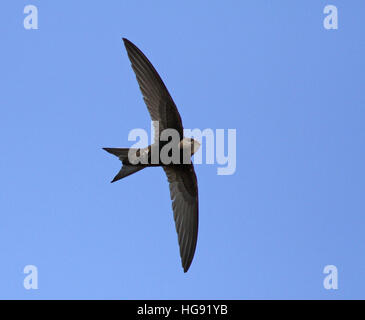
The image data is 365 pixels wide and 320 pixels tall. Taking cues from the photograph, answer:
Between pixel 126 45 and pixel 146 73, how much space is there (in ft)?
0.87

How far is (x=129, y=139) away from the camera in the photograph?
223 inches

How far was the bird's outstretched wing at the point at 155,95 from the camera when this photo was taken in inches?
225

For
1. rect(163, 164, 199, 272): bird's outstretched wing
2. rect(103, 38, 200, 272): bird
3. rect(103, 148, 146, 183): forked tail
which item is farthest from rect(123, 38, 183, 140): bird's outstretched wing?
rect(163, 164, 199, 272): bird's outstretched wing

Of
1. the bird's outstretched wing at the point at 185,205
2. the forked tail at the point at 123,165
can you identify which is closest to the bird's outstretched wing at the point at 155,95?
the forked tail at the point at 123,165

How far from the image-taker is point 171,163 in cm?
598

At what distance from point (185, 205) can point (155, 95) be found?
1000 millimetres

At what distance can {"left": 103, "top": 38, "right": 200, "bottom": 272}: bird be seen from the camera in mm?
5664

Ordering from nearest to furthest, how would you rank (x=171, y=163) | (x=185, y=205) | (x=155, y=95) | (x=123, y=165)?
(x=123, y=165)
(x=155, y=95)
(x=171, y=163)
(x=185, y=205)

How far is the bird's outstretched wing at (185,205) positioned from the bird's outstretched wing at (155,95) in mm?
434

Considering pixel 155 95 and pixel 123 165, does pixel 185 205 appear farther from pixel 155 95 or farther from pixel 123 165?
pixel 155 95

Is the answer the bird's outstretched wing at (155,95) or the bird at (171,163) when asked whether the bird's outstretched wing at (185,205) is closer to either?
the bird at (171,163)

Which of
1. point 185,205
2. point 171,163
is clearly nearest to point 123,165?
point 171,163
